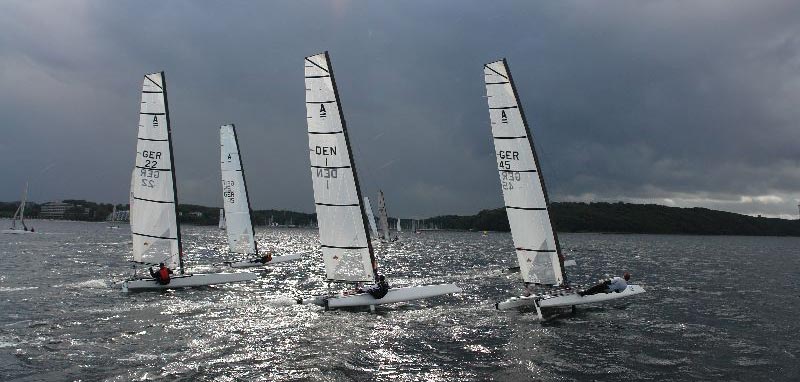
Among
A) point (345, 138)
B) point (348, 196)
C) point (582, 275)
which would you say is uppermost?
point (345, 138)

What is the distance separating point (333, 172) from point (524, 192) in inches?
314

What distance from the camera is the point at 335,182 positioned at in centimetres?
2302

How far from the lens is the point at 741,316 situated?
25219mm

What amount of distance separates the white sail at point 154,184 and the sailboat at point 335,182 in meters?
10.2

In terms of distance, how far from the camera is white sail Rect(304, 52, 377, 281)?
22828 mm

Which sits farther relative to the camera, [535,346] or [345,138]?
[345,138]

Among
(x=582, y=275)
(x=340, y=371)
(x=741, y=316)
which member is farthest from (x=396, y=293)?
(x=582, y=275)

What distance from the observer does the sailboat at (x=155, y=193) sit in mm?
28422

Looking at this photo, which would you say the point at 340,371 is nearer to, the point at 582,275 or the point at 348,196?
the point at 348,196

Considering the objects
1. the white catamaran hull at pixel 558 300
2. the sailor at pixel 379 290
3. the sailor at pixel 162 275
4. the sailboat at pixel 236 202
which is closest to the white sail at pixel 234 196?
the sailboat at pixel 236 202

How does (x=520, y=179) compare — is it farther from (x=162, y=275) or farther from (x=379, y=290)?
(x=162, y=275)

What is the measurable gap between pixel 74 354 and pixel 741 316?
2676 centimetres

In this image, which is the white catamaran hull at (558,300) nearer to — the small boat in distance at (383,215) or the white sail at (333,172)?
the white sail at (333,172)

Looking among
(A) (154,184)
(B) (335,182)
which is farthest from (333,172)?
(A) (154,184)
